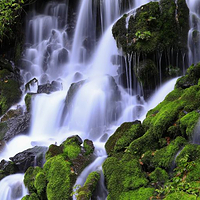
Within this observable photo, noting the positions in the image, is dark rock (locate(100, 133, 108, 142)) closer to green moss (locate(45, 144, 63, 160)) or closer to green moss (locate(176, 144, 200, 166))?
green moss (locate(45, 144, 63, 160))

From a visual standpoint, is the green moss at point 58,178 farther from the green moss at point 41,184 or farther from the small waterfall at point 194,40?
the small waterfall at point 194,40

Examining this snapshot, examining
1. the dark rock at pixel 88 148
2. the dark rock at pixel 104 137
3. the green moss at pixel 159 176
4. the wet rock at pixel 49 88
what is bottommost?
the dark rock at pixel 104 137

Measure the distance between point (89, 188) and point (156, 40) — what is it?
626 cm

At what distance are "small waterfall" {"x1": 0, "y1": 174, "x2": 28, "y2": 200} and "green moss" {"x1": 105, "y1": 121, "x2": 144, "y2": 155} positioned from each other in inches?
85.8

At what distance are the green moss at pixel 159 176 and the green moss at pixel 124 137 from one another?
1.31 metres

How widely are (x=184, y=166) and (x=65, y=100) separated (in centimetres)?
660

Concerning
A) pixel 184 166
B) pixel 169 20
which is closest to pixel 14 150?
pixel 184 166

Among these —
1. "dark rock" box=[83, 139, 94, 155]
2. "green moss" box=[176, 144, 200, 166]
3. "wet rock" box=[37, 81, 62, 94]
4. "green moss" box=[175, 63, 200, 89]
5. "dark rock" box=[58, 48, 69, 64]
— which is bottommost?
"dark rock" box=[83, 139, 94, 155]

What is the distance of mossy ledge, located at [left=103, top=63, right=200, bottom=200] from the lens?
3807 millimetres

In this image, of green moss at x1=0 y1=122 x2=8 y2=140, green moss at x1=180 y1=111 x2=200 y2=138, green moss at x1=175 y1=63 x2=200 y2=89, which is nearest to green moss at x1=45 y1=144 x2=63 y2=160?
green moss at x1=180 y1=111 x2=200 y2=138

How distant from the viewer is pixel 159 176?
4.20 metres

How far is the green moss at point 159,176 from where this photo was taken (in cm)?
413

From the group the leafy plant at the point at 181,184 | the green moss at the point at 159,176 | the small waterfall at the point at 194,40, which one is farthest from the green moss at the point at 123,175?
the small waterfall at the point at 194,40

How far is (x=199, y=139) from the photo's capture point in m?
4.37
